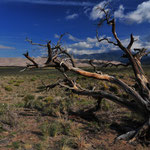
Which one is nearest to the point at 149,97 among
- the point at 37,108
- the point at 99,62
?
the point at 99,62

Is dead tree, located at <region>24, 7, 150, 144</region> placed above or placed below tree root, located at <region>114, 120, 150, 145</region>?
above

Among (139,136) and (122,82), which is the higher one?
(122,82)

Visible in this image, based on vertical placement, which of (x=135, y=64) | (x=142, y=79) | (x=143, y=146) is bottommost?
(x=143, y=146)

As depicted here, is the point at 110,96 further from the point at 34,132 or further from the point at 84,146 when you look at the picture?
the point at 34,132

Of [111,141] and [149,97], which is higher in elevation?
[149,97]

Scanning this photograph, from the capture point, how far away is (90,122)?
633 centimetres

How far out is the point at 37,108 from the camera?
344 inches

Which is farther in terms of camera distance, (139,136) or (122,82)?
(122,82)

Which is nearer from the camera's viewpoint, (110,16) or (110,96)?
(110,96)

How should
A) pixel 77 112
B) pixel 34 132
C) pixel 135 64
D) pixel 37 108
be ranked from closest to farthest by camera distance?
pixel 34 132
pixel 135 64
pixel 77 112
pixel 37 108

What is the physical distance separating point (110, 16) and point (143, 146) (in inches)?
209

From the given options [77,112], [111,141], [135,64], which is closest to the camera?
[111,141]

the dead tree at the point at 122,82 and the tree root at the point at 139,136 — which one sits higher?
the dead tree at the point at 122,82

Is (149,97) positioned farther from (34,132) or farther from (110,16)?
(34,132)
